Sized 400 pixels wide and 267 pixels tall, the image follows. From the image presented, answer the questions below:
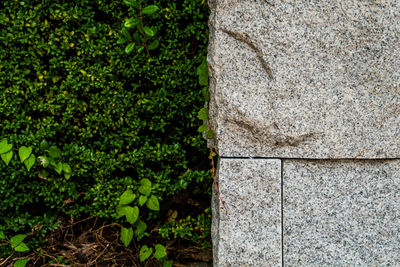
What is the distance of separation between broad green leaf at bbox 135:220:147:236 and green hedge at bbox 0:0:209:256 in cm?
20

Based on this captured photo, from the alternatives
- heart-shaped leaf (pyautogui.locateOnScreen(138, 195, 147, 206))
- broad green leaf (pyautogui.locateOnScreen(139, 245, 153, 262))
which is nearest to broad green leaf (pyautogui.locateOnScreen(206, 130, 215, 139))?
heart-shaped leaf (pyautogui.locateOnScreen(138, 195, 147, 206))

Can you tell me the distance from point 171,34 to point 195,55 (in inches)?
7.9

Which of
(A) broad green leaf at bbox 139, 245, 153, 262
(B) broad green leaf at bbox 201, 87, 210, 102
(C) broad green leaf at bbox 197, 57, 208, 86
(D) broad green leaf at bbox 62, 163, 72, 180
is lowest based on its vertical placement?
(A) broad green leaf at bbox 139, 245, 153, 262

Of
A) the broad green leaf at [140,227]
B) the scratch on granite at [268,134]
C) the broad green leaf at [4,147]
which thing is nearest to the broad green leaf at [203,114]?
the scratch on granite at [268,134]

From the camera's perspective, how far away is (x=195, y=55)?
2355 millimetres

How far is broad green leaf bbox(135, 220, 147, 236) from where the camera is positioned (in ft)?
7.79

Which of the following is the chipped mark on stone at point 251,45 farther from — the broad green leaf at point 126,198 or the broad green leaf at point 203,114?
the broad green leaf at point 126,198

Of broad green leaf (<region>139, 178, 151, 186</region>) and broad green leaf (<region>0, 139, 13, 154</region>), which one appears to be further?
broad green leaf (<region>139, 178, 151, 186</region>)

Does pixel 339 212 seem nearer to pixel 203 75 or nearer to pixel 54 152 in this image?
pixel 203 75

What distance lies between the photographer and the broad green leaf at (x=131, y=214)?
2.26 meters

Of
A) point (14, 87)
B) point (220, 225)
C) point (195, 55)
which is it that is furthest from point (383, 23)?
point (14, 87)

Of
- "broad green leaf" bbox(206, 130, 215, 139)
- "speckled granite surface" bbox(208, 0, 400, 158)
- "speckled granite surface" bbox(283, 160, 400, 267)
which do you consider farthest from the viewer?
"broad green leaf" bbox(206, 130, 215, 139)

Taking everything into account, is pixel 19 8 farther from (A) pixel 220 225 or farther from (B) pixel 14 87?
(A) pixel 220 225

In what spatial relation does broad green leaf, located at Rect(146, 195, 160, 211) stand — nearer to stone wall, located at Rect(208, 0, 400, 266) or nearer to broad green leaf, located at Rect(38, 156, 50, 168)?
stone wall, located at Rect(208, 0, 400, 266)
